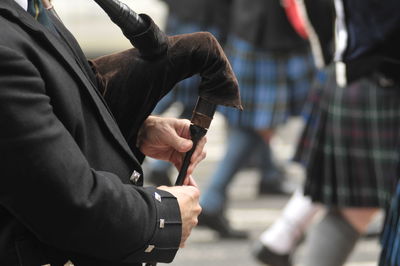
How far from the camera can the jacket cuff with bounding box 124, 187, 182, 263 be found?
173cm

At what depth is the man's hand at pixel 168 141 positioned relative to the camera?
6.59ft

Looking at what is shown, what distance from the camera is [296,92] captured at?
493cm

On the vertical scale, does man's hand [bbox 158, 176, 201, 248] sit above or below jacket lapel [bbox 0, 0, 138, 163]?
below

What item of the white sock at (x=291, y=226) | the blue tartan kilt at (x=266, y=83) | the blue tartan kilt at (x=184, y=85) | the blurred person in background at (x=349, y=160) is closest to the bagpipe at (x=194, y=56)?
the blurred person in background at (x=349, y=160)

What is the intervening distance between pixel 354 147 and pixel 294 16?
1.29 metres

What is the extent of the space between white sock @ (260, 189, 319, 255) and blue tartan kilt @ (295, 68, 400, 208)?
0.35 meters

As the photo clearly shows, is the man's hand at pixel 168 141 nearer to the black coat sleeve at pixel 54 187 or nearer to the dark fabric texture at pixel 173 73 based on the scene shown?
the dark fabric texture at pixel 173 73

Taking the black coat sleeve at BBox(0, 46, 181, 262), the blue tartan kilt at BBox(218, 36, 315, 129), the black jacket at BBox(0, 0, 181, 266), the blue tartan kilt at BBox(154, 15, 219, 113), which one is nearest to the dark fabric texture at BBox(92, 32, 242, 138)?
the black jacket at BBox(0, 0, 181, 266)

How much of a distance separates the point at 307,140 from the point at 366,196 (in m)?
0.34

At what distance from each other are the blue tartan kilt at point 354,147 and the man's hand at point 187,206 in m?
1.64

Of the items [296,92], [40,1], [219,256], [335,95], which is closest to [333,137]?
[335,95]

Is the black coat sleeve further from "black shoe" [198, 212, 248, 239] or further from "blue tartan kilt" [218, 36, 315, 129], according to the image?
"blue tartan kilt" [218, 36, 315, 129]

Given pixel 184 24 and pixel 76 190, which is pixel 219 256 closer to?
pixel 184 24

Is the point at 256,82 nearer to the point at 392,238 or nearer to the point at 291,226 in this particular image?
the point at 291,226
